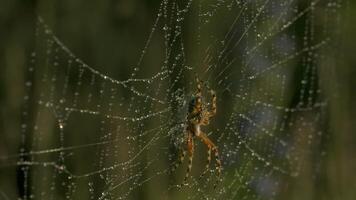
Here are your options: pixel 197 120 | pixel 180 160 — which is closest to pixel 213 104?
pixel 197 120

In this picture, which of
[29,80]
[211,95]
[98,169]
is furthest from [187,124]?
[29,80]

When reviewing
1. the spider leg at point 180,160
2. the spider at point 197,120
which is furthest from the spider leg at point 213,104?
the spider leg at point 180,160

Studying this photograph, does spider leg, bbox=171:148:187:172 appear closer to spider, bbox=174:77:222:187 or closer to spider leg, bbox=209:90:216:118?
spider, bbox=174:77:222:187

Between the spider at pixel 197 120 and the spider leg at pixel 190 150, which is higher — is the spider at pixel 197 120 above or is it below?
above

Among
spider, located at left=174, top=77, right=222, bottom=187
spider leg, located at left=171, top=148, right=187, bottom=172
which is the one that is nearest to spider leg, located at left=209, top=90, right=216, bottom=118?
spider, located at left=174, top=77, right=222, bottom=187

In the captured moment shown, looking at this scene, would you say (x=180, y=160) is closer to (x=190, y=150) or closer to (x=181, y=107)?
(x=190, y=150)

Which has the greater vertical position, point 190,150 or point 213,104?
point 213,104

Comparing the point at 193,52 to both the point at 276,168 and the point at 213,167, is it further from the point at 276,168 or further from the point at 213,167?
the point at 276,168

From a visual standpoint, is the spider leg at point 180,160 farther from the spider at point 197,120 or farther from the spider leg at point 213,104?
the spider leg at point 213,104
